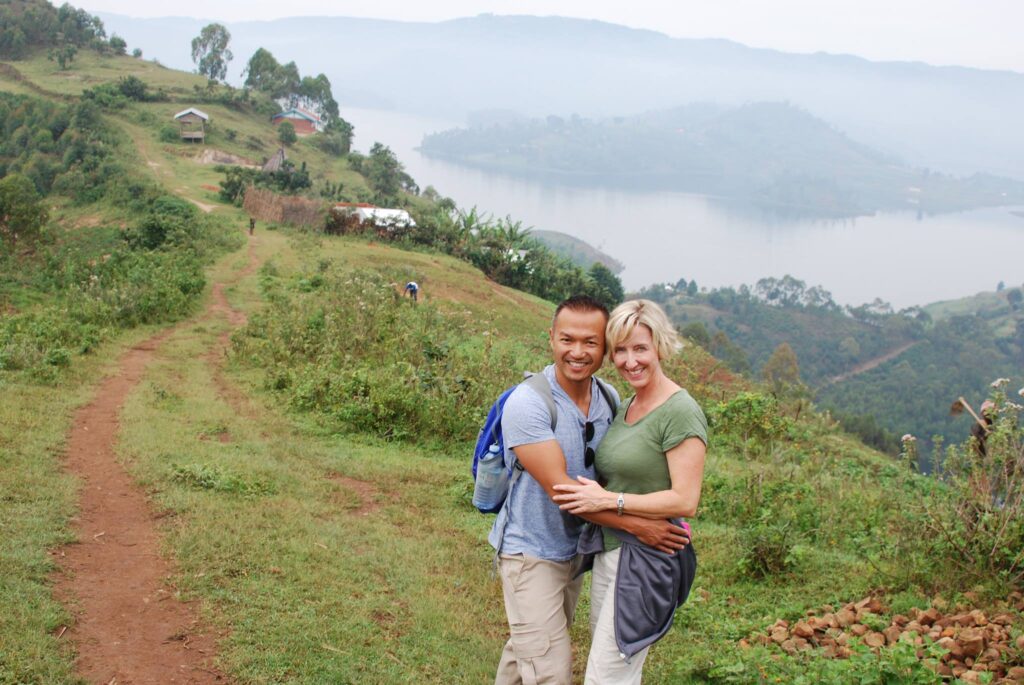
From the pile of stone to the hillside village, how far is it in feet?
0.05

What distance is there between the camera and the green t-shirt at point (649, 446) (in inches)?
106

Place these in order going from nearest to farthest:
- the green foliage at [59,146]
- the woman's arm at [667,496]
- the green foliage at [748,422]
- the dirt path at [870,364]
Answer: the woman's arm at [667,496]
the green foliage at [748,422]
the green foliage at [59,146]
the dirt path at [870,364]

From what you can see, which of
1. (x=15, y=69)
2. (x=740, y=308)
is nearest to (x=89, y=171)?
(x=15, y=69)

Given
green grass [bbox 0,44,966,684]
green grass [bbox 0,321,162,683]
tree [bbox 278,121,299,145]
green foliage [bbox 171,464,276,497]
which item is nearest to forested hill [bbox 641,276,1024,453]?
tree [bbox 278,121,299,145]

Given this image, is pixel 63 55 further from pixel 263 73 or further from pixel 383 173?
pixel 383 173

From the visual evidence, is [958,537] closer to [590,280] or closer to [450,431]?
[450,431]

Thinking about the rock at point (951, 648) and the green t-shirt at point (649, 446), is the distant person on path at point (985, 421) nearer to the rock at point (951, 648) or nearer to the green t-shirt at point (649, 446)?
the rock at point (951, 648)

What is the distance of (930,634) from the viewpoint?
392 cm

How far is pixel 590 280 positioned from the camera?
34.6m

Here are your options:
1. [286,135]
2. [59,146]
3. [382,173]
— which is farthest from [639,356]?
[286,135]

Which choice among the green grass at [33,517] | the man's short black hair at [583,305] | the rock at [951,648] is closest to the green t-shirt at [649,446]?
Answer: the man's short black hair at [583,305]

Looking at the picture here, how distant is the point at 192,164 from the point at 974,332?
69.6 meters

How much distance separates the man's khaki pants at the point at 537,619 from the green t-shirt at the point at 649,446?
246mm

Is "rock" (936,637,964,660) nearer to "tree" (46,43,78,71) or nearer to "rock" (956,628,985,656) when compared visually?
"rock" (956,628,985,656)
